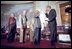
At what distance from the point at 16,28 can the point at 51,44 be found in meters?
0.66

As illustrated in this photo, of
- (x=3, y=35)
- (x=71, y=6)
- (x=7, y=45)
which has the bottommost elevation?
(x=7, y=45)

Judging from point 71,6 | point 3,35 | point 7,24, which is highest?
point 71,6

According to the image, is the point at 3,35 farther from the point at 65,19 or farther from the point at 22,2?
the point at 65,19

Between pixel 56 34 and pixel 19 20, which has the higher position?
pixel 19 20

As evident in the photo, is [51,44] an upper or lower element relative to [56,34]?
lower

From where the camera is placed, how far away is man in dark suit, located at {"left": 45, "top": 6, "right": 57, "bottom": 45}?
2707 mm

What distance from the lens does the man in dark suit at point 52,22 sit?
2.71 m

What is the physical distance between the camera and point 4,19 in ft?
9.07

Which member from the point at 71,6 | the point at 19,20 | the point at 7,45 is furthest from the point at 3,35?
the point at 71,6

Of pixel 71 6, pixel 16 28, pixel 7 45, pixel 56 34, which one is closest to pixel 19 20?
pixel 16 28

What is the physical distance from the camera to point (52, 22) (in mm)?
2727

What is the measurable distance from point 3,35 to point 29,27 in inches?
18.5

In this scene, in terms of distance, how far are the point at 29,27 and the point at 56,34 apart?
48 centimetres

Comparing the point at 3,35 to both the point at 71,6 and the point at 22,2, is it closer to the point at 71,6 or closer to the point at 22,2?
the point at 22,2
